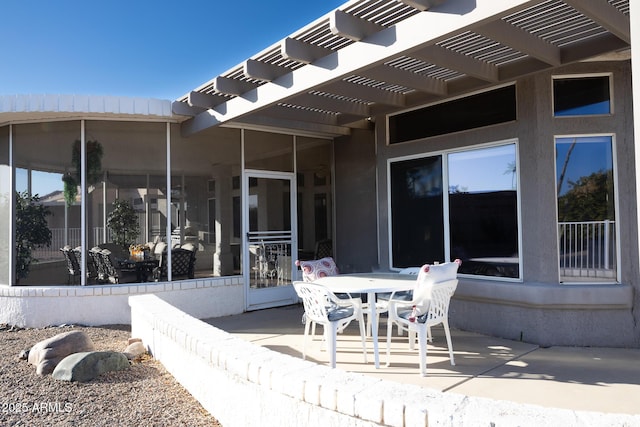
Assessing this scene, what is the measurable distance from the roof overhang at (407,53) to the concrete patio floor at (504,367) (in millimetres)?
2664

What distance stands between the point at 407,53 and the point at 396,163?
3.18 meters

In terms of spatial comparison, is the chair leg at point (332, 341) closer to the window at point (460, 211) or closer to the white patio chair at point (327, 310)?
the white patio chair at point (327, 310)

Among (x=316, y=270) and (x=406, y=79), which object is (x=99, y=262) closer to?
(x=316, y=270)

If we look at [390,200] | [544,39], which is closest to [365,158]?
[390,200]

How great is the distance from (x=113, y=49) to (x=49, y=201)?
562 centimetres

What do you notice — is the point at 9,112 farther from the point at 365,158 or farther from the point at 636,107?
the point at 636,107

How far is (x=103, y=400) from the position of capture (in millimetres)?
3271

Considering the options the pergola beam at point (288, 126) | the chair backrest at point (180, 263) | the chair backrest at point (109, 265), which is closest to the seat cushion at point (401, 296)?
the chair backrest at point (180, 263)

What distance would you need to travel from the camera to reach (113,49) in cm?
1045

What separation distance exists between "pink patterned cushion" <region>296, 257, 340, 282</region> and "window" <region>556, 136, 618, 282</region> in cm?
260

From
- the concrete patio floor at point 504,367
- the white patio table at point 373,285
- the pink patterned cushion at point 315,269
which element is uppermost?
the pink patterned cushion at point 315,269

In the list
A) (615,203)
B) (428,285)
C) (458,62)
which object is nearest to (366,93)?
(458,62)

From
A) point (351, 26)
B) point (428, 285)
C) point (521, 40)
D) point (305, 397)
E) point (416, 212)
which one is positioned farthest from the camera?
point (416, 212)

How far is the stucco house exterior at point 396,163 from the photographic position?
4.11 meters
